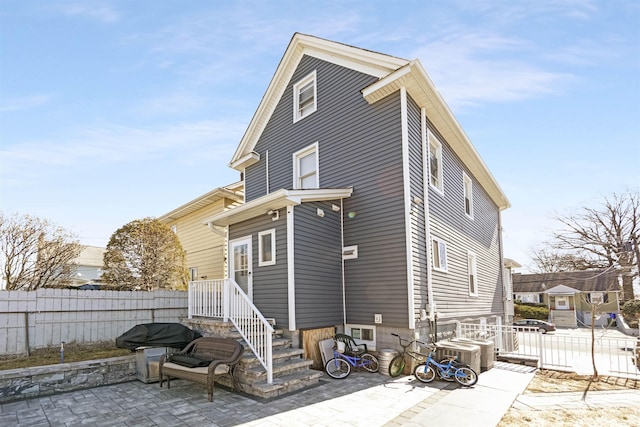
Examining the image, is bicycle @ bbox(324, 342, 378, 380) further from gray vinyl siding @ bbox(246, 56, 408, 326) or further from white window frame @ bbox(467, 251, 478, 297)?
white window frame @ bbox(467, 251, 478, 297)

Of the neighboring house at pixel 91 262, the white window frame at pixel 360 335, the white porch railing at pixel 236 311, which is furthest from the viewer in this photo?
the neighboring house at pixel 91 262

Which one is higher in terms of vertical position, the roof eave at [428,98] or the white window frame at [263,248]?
the roof eave at [428,98]

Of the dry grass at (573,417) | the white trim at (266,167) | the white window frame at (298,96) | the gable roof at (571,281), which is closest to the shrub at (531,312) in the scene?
the gable roof at (571,281)

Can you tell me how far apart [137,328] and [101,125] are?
6.36m

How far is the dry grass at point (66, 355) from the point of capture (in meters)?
7.31

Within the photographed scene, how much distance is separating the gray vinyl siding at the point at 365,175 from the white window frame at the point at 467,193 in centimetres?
530

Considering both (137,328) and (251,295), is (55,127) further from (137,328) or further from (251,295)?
(251,295)

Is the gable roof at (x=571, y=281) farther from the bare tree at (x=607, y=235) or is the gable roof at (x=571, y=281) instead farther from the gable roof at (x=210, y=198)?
the gable roof at (x=210, y=198)

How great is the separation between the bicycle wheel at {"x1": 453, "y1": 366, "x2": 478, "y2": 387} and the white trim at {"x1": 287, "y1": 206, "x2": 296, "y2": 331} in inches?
138

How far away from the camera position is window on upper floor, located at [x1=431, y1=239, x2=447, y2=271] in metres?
10.0

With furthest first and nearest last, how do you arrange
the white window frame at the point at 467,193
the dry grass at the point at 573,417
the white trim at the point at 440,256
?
the white window frame at the point at 467,193
the white trim at the point at 440,256
the dry grass at the point at 573,417

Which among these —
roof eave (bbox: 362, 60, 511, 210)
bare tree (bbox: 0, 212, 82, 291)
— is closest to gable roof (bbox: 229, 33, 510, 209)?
roof eave (bbox: 362, 60, 511, 210)

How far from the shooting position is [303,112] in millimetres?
12000

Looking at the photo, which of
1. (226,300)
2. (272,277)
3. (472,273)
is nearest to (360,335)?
(272,277)
